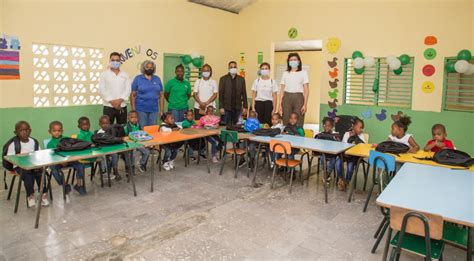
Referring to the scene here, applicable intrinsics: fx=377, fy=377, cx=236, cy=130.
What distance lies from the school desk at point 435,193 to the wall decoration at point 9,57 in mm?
5556

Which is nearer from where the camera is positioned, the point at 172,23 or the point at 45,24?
the point at 45,24

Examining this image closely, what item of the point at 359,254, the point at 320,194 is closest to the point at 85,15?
the point at 320,194

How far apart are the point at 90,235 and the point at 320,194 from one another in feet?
9.26

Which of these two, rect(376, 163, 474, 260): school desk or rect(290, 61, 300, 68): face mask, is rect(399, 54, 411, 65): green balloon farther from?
rect(376, 163, 474, 260): school desk

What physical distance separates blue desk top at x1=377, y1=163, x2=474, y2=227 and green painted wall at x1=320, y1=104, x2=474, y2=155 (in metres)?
3.59

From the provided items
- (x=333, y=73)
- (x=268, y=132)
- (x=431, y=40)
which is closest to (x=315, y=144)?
(x=268, y=132)

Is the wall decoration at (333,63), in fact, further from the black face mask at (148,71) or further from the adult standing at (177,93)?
the black face mask at (148,71)

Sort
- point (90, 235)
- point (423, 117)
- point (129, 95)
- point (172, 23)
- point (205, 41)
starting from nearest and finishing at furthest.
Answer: point (90, 235) → point (129, 95) → point (423, 117) → point (172, 23) → point (205, 41)

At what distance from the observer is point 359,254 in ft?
10.7

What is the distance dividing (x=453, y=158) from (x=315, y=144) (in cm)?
156

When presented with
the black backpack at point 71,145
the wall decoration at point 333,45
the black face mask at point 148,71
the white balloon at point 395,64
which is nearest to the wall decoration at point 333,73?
the wall decoration at point 333,45

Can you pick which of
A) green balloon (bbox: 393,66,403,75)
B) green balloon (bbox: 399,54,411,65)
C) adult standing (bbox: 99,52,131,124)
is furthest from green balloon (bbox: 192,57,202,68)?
green balloon (bbox: 399,54,411,65)

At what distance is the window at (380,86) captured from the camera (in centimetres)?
732

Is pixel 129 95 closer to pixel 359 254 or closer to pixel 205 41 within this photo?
pixel 205 41
